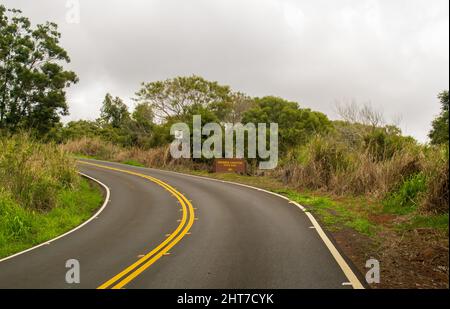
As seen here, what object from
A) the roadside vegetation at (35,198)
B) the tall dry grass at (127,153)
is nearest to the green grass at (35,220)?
the roadside vegetation at (35,198)

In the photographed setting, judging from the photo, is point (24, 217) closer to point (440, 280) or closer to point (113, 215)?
point (113, 215)

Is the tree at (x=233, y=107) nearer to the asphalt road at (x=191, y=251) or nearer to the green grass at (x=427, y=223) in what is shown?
the asphalt road at (x=191, y=251)

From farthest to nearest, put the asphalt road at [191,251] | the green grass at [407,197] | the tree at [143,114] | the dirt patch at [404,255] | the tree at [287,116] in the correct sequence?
the tree at [143,114] < the tree at [287,116] < the green grass at [407,197] < the asphalt road at [191,251] < the dirt patch at [404,255]

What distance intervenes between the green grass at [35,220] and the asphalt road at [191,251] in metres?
0.98

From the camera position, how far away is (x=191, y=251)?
9.05 m

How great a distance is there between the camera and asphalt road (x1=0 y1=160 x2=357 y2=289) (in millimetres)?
7086

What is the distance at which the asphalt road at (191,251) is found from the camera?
7086 millimetres

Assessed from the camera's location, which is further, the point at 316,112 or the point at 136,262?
the point at 316,112

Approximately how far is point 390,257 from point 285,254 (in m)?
2.14

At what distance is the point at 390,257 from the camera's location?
26.4 ft

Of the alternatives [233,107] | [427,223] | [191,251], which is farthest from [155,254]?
[233,107]

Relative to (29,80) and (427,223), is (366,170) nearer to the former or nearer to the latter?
(427,223)

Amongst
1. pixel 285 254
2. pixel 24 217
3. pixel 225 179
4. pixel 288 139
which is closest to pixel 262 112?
pixel 288 139

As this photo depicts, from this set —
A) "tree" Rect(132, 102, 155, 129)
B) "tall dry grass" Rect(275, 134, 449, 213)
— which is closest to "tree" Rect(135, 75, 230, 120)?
"tree" Rect(132, 102, 155, 129)
